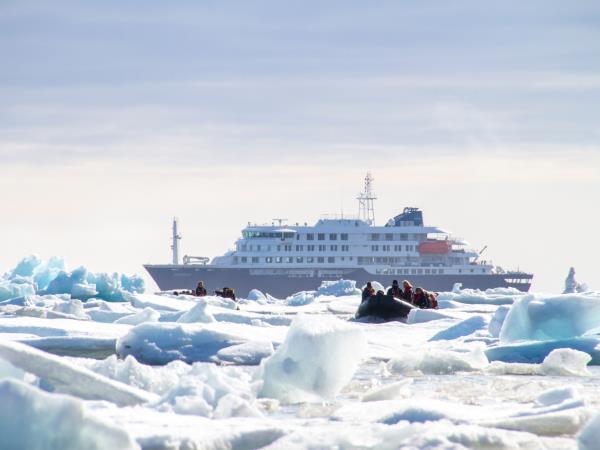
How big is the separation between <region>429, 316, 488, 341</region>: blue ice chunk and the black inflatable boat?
4.82 metres

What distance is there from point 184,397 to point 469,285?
68.1 meters

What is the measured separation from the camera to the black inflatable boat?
18.2 meters

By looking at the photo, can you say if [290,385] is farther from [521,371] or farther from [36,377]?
[521,371]

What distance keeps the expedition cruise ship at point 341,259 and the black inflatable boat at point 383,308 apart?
5231 centimetres

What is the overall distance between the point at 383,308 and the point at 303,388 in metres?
12.1

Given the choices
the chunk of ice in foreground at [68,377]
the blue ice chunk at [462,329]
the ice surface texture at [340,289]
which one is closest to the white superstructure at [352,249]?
the ice surface texture at [340,289]

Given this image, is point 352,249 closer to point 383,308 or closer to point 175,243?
point 175,243

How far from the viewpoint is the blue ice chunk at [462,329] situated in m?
12.6

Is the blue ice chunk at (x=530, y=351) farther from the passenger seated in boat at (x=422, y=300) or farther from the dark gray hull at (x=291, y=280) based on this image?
the dark gray hull at (x=291, y=280)

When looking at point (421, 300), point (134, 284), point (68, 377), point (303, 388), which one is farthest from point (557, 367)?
point (134, 284)

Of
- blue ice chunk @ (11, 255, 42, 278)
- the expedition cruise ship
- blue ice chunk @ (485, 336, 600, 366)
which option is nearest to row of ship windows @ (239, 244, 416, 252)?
the expedition cruise ship

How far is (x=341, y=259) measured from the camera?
234 ft

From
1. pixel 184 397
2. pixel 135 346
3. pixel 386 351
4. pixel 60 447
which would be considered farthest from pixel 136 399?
pixel 386 351

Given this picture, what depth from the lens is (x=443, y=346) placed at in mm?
10953
